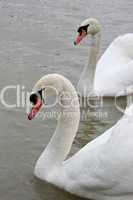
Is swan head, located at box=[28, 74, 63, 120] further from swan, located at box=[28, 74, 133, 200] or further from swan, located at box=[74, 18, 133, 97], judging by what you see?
swan, located at box=[74, 18, 133, 97]

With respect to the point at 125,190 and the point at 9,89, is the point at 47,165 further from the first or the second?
the point at 9,89

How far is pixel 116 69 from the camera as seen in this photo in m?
9.05

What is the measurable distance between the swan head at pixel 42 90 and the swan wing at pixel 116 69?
8.71ft

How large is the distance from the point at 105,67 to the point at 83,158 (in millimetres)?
3523

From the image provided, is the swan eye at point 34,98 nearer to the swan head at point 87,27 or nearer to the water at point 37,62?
the water at point 37,62

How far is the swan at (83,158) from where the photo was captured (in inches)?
216

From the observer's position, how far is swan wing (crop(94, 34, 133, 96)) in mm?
8758

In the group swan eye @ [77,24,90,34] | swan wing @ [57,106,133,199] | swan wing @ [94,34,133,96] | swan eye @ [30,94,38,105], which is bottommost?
swan wing @ [57,106,133,199]

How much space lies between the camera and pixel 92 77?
29.0 feet

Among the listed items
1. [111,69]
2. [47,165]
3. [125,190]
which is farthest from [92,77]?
[125,190]

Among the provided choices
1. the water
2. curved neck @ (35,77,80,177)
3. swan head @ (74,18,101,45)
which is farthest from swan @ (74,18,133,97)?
curved neck @ (35,77,80,177)

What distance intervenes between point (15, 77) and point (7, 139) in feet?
6.26

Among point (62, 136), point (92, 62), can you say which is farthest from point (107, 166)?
point (92, 62)

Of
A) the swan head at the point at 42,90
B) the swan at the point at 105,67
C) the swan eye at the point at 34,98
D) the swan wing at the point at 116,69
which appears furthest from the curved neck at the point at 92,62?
the swan eye at the point at 34,98
